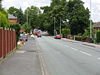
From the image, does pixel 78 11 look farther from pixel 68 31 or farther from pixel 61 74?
pixel 61 74

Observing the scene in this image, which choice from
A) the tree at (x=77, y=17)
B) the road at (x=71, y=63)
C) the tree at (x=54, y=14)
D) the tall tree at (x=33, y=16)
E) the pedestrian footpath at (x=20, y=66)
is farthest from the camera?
the tall tree at (x=33, y=16)

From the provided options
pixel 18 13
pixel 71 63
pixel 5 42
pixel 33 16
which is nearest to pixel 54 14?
pixel 18 13

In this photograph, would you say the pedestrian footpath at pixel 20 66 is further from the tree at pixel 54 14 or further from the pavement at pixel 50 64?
the tree at pixel 54 14

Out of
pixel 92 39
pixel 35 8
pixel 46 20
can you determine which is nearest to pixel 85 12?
pixel 46 20

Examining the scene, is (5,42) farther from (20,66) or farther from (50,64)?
(20,66)

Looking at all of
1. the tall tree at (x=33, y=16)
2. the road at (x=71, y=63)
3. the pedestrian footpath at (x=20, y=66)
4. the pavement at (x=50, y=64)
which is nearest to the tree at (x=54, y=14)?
the tall tree at (x=33, y=16)

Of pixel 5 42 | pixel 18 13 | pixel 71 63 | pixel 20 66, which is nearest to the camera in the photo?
pixel 20 66

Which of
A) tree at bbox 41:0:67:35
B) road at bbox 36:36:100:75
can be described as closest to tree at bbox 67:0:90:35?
tree at bbox 41:0:67:35

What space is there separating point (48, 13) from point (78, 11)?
81.8ft

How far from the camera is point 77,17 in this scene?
370 ft

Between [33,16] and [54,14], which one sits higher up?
[33,16]

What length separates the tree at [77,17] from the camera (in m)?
111

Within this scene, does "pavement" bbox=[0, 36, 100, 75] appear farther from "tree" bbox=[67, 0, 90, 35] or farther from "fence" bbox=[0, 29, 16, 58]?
"tree" bbox=[67, 0, 90, 35]

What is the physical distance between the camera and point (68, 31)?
344ft
